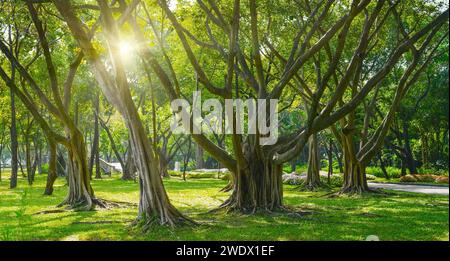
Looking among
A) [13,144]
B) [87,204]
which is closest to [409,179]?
[87,204]

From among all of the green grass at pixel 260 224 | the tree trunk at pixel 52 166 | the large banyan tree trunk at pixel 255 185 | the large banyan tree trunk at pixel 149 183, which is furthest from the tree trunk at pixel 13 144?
the large banyan tree trunk at pixel 149 183

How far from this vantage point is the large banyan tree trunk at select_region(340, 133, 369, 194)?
1852 cm

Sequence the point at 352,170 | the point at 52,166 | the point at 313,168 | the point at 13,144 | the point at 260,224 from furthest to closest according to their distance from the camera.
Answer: the point at 13,144 → the point at 313,168 → the point at 352,170 → the point at 52,166 → the point at 260,224

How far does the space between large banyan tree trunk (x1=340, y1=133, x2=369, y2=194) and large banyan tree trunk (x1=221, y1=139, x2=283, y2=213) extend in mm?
6402

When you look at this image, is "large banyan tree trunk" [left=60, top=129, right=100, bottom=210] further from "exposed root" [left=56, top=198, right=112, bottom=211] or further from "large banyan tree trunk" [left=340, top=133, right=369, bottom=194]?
"large banyan tree trunk" [left=340, top=133, right=369, bottom=194]

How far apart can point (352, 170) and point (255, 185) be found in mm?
7183

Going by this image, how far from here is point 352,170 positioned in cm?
1881

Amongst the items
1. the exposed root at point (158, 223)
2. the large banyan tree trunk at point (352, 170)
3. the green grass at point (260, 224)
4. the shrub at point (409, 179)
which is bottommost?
the green grass at point (260, 224)

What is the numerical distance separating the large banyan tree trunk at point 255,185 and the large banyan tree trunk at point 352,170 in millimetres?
6402

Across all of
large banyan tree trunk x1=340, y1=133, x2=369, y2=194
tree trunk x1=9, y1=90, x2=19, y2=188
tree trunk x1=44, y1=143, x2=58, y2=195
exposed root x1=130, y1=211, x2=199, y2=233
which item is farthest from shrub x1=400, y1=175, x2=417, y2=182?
exposed root x1=130, y1=211, x2=199, y2=233

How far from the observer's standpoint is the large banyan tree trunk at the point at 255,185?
41.9 ft

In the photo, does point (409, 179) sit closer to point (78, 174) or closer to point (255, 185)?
point (255, 185)

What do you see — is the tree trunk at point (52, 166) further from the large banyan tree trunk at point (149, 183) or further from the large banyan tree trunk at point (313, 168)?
the large banyan tree trunk at point (313, 168)
